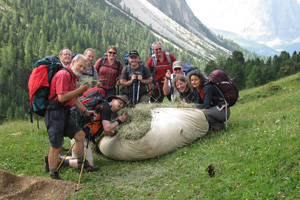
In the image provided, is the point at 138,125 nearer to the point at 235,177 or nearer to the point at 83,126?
the point at 83,126

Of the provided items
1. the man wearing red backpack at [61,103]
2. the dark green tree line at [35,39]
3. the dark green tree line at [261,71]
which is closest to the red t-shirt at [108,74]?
the man wearing red backpack at [61,103]

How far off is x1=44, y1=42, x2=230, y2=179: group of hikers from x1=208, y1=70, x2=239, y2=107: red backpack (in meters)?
0.14

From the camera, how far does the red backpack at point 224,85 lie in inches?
307

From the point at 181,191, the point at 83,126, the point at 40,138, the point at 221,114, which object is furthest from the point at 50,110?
the point at 40,138

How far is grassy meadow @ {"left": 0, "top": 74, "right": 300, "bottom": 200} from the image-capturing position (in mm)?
4832

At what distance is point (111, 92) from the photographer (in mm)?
9789

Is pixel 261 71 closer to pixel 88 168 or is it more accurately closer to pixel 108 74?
pixel 108 74

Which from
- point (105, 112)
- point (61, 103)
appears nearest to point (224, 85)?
point (105, 112)

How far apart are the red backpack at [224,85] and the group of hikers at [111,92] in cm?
14

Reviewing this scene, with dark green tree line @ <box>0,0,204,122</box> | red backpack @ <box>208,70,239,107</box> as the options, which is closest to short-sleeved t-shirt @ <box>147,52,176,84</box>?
red backpack @ <box>208,70,239,107</box>

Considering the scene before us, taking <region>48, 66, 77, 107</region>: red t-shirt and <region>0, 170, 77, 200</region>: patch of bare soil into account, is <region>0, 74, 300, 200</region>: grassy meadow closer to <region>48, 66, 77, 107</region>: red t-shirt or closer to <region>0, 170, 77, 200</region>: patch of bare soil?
<region>0, 170, 77, 200</region>: patch of bare soil

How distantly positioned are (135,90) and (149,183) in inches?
160

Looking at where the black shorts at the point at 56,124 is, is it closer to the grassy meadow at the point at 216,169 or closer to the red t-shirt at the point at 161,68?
the grassy meadow at the point at 216,169

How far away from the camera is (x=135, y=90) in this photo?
30.7 ft
